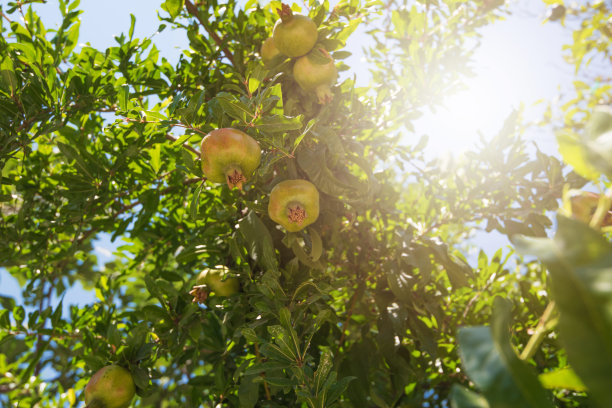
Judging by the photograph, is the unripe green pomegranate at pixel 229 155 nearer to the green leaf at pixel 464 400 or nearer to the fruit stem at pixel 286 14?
the fruit stem at pixel 286 14

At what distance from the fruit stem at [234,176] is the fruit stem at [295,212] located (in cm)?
16

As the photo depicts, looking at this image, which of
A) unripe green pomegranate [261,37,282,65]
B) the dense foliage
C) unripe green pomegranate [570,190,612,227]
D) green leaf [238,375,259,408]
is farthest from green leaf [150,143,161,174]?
unripe green pomegranate [570,190,612,227]

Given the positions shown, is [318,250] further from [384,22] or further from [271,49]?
[384,22]

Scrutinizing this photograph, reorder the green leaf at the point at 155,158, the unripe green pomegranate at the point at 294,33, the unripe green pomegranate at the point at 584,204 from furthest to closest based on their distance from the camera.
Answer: the green leaf at the point at 155,158
the unripe green pomegranate at the point at 294,33
the unripe green pomegranate at the point at 584,204

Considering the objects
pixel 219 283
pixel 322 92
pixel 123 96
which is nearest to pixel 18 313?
pixel 219 283

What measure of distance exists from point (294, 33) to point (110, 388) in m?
1.21

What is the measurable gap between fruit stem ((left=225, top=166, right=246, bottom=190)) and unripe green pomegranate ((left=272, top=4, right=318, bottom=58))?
53 cm

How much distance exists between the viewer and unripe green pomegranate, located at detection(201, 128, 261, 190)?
930 mm

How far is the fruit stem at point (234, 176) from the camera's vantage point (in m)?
0.97

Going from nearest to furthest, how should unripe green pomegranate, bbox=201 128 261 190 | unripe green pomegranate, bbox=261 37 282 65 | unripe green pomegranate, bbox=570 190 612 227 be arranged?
1. unripe green pomegranate, bbox=570 190 612 227
2. unripe green pomegranate, bbox=201 128 261 190
3. unripe green pomegranate, bbox=261 37 282 65

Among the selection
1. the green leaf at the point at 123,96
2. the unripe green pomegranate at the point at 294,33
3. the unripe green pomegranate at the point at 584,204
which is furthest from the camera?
the unripe green pomegranate at the point at 294,33

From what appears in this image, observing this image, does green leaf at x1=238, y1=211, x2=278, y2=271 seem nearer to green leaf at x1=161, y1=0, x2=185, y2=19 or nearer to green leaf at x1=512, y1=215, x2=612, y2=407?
green leaf at x1=512, y1=215, x2=612, y2=407

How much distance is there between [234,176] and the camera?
0.98 m

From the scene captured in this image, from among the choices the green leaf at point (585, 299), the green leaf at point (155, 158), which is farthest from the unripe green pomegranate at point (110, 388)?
the green leaf at point (585, 299)
